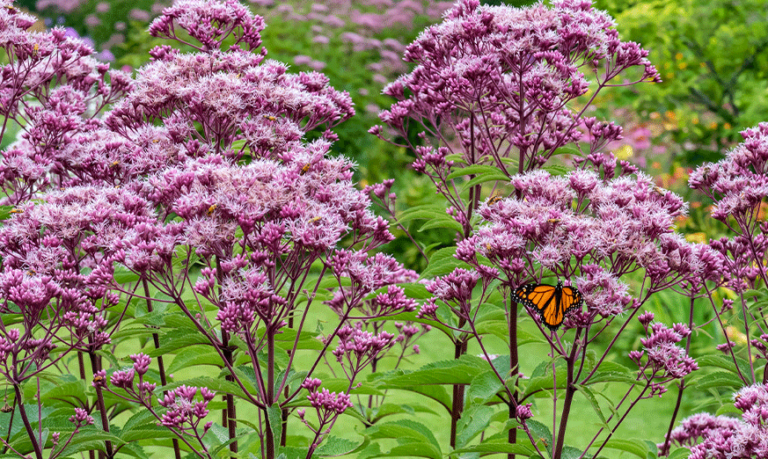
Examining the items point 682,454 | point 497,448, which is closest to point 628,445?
point 682,454

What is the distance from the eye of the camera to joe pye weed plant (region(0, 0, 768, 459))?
2590 millimetres

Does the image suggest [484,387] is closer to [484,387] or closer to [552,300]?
[484,387]

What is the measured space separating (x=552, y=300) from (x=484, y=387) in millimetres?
478

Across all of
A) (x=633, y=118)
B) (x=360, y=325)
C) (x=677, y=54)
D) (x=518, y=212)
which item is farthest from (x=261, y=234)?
(x=633, y=118)

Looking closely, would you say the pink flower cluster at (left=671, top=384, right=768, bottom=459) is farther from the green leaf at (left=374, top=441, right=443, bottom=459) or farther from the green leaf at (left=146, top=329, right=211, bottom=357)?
the green leaf at (left=146, top=329, right=211, bottom=357)

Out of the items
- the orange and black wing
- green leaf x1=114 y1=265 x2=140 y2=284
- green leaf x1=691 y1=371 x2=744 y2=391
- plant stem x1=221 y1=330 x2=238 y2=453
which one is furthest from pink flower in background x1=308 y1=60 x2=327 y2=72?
the orange and black wing

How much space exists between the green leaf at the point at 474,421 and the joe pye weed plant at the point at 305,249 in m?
0.01

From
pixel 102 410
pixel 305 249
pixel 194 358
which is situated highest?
pixel 305 249

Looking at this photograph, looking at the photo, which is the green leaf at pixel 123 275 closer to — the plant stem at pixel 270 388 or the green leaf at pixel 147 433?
the green leaf at pixel 147 433

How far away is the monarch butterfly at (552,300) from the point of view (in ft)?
8.65

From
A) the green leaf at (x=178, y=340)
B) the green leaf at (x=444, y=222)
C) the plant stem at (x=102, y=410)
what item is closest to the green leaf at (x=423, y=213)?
the green leaf at (x=444, y=222)

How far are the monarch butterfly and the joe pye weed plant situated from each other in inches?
0.5

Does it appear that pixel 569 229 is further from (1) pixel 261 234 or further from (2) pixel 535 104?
(1) pixel 261 234

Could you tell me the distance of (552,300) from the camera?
8.77 feet
